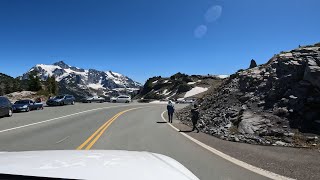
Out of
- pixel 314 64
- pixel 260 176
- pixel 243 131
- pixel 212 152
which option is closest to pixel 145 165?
pixel 260 176

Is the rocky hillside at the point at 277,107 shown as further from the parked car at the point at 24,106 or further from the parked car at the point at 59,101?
the parked car at the point at 59,101

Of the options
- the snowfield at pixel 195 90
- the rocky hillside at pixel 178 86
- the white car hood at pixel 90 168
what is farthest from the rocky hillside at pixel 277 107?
the snowfield at pixel 195 90

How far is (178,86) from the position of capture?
12900 centimetres

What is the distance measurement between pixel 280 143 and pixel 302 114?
405cm

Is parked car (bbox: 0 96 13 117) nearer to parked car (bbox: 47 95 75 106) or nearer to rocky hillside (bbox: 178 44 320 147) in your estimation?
rocky hillside (bbox: 178 44 320 147)

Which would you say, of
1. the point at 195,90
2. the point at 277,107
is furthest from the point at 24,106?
the point at 195,90

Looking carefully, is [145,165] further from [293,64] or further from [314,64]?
[293,64]

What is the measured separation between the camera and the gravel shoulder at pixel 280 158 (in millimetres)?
8391

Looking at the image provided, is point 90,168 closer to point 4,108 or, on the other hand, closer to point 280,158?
point 280,158

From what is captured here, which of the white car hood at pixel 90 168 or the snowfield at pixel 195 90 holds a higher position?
the snowfield at pixel 195 90

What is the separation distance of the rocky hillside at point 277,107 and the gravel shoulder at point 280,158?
52.8 inches

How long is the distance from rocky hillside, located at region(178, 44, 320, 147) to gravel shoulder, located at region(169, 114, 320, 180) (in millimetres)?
1340

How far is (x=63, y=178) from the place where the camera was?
9.75 feet

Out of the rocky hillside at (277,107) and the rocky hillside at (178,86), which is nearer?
the rocky hillside at (277,107)
